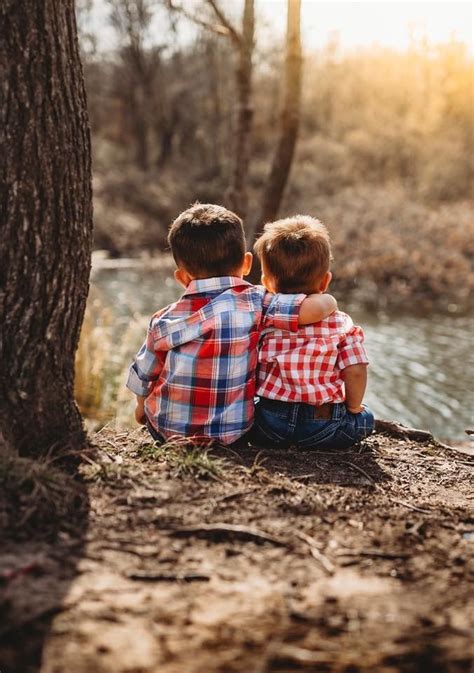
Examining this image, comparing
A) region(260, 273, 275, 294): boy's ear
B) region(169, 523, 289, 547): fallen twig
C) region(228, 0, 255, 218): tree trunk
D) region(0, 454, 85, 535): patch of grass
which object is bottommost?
region(169, 523, 289, 547): fallen twig

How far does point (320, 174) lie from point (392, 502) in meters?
17.9

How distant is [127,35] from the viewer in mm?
21641

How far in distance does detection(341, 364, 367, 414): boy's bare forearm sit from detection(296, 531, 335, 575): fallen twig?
1.15m

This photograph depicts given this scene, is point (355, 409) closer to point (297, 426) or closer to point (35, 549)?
point (297, 426)

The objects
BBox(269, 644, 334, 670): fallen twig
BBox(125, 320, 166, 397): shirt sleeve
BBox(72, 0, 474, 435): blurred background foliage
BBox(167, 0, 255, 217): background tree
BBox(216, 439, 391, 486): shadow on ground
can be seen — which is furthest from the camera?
BBox(72, 0, 474, 435): blurred background foliage

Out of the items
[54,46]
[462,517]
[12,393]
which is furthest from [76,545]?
[54,46]

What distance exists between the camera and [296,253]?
10.0ft

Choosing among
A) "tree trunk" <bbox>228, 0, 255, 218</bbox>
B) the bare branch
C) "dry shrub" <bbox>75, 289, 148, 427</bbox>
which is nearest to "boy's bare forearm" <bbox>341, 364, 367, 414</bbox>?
"dry shrub" <bbox>75, 289, 148, 427</bbox>

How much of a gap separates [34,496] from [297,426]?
1.35 meters

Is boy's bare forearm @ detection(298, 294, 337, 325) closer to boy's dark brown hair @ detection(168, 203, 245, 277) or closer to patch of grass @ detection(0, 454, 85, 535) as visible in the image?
boy's dark brown hair @ detection(168, 203, 245, 277)

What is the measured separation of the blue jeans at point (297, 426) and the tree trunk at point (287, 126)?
8.54 feet

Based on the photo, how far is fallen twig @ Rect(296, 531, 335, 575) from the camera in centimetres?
190

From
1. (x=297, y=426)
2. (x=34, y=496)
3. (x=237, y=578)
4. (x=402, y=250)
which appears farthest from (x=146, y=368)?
(x=402, y=250)

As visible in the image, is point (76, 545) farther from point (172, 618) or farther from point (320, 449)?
point (320, 449)
